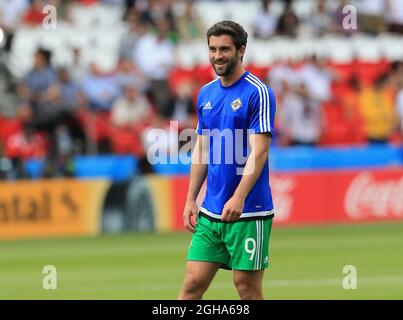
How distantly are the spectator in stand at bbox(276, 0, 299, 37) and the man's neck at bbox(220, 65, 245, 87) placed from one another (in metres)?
17.7

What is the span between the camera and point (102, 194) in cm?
2042

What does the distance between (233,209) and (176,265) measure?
306 inches

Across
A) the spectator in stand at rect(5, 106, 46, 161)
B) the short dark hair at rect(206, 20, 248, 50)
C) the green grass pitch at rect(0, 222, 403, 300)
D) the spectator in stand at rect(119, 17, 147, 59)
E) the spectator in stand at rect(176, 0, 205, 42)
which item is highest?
the spectator in stand at rect(176, 0, 205, 42)

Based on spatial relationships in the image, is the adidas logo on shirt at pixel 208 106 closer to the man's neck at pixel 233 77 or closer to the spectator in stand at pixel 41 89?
the man's neck at pixel 233 77

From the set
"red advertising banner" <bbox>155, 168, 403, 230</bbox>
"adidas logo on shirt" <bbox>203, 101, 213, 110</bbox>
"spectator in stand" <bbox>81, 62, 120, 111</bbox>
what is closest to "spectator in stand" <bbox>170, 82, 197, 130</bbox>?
"spectator in stand" <bbox>81, 62, 120, 111</bbox>

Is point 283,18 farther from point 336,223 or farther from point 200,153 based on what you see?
point 200,153

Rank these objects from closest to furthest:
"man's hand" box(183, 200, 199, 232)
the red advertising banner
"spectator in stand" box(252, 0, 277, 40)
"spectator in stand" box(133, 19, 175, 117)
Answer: "man's hand" box(183, 200, 199, 232) → the red advertising banner → "spectator in stand" box(133, 19, 175, 117) → "spectator in stand" box(252, 0, 277, 40)

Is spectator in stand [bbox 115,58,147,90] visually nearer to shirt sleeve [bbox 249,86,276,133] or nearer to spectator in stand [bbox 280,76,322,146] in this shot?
spectator in stand [bbox 280,76,322,146]

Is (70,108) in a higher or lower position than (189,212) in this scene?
higher

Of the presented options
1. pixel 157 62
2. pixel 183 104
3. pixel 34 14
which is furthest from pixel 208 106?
pixel 34 14

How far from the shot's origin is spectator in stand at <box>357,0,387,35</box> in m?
26.5

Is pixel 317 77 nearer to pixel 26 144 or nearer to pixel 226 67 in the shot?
pixel 26 144

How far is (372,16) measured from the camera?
1055 inches
